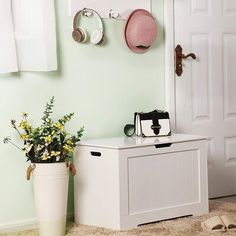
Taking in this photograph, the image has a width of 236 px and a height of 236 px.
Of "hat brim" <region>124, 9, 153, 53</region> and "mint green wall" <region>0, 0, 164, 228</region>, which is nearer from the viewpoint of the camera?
"mint green wall" <region>0, 0, 164, 228</region>

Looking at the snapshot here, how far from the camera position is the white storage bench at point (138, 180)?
3623 mm

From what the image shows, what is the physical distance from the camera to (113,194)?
11.9 feet

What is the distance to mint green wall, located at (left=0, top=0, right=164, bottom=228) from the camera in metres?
3.72

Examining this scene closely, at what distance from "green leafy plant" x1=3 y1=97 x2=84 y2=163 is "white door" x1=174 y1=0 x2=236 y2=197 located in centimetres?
104

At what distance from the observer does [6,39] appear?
11.7 ft

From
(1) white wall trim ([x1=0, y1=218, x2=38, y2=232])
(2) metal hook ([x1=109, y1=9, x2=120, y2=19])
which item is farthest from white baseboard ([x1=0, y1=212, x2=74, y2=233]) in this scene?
(2) metal hook ([x1=109, y1=9, x2=120, y2=19])

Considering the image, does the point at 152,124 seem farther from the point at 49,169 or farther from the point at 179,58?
the point at 49,169

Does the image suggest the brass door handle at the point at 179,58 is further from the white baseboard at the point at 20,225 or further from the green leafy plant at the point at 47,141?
the white baseboard at the point at 20,225

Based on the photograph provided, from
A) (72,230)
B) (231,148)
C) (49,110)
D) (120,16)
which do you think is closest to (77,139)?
(49,110)

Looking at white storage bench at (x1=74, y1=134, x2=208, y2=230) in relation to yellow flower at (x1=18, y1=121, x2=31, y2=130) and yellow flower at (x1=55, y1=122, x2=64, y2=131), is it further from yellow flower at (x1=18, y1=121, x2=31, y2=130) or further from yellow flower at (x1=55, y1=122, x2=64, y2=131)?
yellow flower at (x1=18, y1=121, x2=31, y2=130)

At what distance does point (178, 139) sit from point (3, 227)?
1.15 meters

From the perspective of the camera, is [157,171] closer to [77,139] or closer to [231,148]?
[77,139]

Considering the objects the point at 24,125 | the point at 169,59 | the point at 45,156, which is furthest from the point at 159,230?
the point at 169,59

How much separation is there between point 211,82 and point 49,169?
1.52 metres
